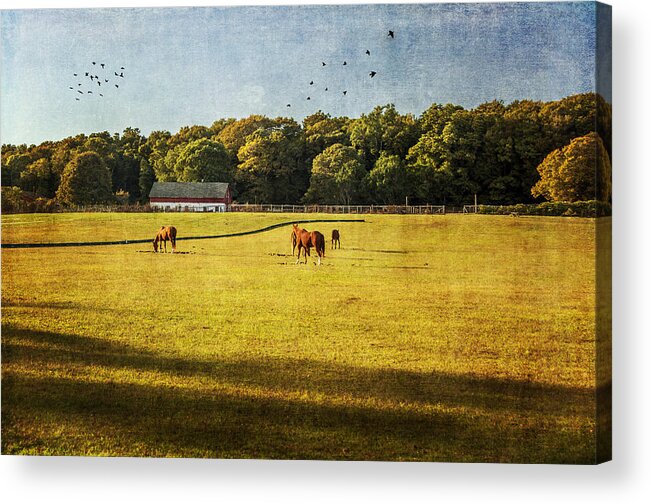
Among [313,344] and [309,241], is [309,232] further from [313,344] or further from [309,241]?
[313,344]

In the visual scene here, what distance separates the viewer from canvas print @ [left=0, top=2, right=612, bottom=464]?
765 cm

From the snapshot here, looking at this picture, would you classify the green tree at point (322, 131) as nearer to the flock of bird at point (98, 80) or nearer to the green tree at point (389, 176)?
the green tree at point (389, 176)

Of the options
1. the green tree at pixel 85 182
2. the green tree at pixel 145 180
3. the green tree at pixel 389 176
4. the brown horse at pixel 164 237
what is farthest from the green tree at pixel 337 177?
the green tree at pixel 85 182

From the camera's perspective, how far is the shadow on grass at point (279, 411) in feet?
24.9

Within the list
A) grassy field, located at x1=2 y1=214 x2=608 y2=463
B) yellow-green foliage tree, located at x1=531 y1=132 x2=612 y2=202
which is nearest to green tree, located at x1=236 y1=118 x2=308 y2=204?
grassy field, located at x1=2 y1=214 x2=608 y2=463

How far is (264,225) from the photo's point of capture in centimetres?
841

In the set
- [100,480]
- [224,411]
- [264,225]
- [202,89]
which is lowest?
[100,480]

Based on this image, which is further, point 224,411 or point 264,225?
point 264,225

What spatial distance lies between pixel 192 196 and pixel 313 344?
190 cm

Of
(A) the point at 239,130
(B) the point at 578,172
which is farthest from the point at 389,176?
(B) the point at 578,172

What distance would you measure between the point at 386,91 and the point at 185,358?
289cm

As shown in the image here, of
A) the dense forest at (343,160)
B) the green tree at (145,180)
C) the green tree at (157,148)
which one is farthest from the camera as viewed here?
the green tree at (145,180)

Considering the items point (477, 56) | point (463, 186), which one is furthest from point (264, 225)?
point (477, 56)

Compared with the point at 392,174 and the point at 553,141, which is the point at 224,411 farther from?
the point at 553,141
